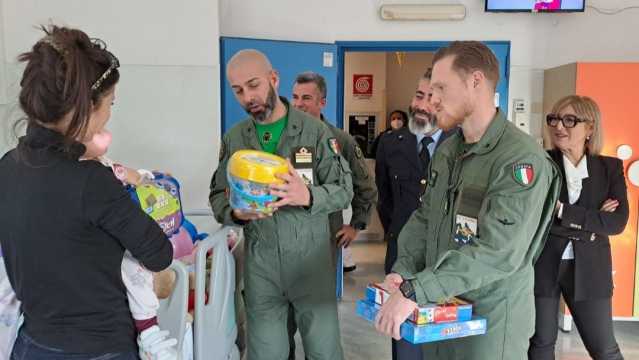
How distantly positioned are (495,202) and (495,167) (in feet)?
0.39

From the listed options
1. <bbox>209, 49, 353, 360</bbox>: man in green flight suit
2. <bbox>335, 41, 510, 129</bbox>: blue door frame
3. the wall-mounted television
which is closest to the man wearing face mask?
<bbox>209, 49, 353, 360</bbox>: man in green flight suit

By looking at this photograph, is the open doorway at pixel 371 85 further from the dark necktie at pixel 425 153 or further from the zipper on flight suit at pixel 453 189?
the zipper on flight suit at pixel 453 189

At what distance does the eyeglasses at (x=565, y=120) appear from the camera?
2447 millimetres

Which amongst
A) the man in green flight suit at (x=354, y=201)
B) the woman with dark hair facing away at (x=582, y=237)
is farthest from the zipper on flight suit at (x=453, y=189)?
the man in green flight suit at (x=354, y=201)

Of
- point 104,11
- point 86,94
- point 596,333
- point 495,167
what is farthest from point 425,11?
point 86,94

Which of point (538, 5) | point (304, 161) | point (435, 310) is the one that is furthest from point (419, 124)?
point (538, 5)

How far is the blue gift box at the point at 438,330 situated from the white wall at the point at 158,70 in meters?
2.67

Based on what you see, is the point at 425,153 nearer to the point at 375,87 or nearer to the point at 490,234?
the point at 490,234

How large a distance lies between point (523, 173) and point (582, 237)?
1174 mm

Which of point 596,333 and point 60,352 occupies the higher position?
point 60,352

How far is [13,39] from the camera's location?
370 cm

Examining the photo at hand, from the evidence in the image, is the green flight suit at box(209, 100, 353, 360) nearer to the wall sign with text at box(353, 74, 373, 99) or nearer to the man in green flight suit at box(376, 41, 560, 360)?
the man in green flight suit at box(376, 41, 560, 360)

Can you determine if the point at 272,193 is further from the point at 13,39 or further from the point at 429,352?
the point at 13,39

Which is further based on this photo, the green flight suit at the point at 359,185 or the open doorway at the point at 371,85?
the open doorway at the point at 371,85
